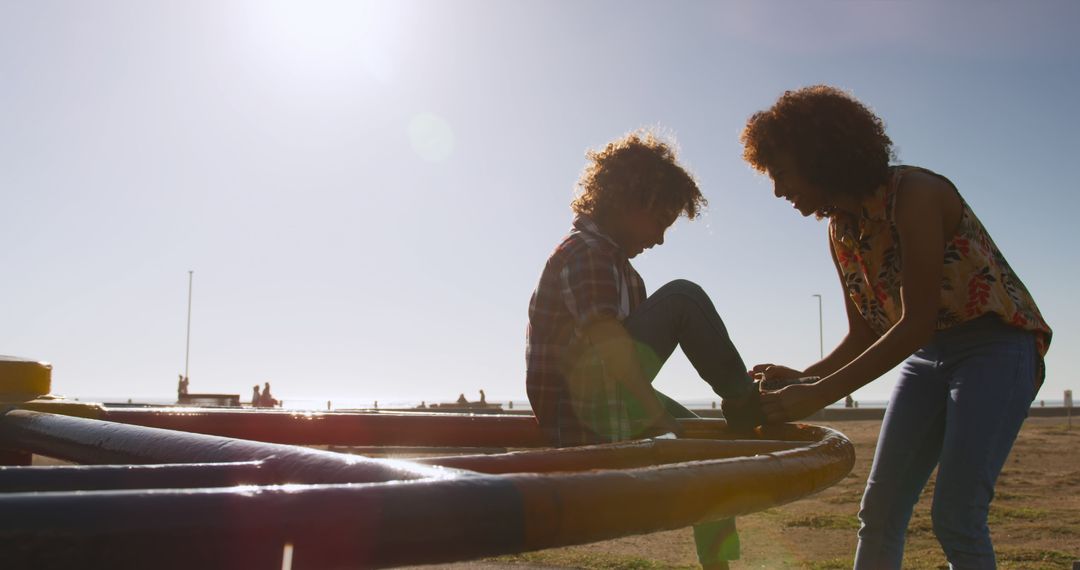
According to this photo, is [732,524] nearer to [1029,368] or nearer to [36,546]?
[1029,368]

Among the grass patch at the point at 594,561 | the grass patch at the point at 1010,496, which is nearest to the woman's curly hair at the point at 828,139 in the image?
the grass patch at the point at 594,561

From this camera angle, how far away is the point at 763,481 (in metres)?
1.00

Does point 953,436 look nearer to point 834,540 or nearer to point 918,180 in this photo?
point 918,180

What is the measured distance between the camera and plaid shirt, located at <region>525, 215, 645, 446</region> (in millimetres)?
2672

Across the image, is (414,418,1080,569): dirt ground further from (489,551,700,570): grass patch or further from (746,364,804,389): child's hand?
(746,364,804,389): child's hand

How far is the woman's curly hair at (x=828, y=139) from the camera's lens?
8.39ft

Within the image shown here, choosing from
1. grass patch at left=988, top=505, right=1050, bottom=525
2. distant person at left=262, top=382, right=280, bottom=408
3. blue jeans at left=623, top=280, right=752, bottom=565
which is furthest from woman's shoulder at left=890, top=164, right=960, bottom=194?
distant person at left=262, top=382, right=280, bottom=408

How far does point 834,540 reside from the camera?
641cm

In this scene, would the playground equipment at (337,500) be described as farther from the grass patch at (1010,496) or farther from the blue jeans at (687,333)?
the grass patch at (1010,496)

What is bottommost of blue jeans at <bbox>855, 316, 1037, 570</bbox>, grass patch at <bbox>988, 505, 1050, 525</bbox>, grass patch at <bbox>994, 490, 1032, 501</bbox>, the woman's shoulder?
grass patch at <bbox>994, 490, 1032, 501</bbox>

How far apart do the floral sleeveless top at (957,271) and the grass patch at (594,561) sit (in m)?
3.09

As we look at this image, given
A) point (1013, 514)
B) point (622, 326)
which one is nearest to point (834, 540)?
point (1013, 514)

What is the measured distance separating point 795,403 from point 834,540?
4880 millimetres

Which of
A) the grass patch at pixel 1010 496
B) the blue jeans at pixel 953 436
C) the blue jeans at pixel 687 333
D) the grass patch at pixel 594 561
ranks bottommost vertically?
the grass patch at pixel 1010 496
